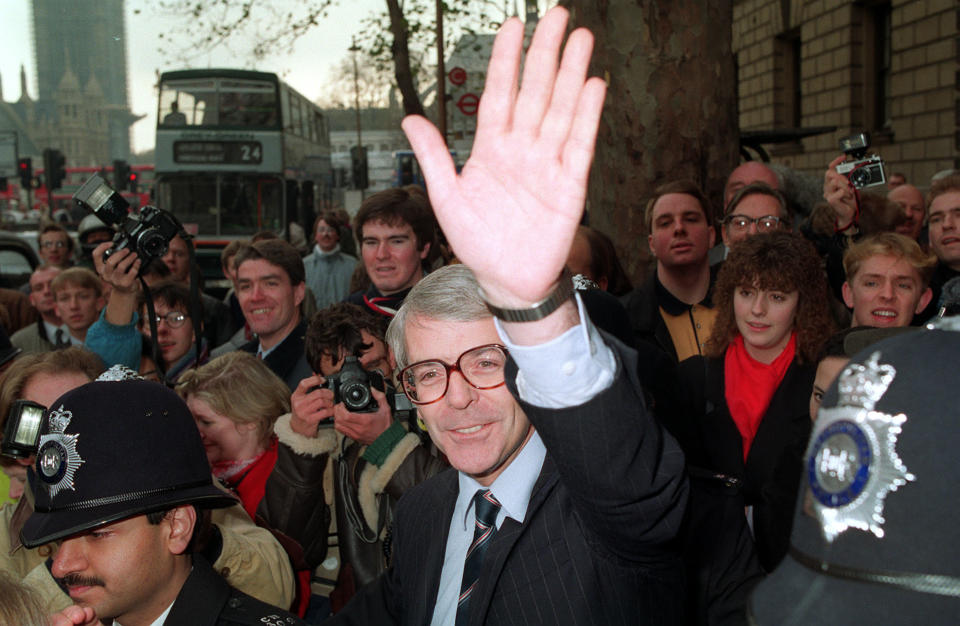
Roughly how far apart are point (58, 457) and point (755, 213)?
3.71 meters

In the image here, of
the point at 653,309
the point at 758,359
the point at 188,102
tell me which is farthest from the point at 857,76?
→ the point at 758,359

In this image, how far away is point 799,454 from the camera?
2910mm

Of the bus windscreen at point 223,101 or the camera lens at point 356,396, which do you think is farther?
the bus windscreen at point 223,101

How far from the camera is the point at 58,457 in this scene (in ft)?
7.29

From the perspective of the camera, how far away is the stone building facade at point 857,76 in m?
13.8

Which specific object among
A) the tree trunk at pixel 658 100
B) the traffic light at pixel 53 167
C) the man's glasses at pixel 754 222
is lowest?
the man's glasses at pixel 754 222

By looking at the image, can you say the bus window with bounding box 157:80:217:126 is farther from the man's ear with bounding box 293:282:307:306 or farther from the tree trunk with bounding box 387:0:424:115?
the man's ear with bounding box 293:282:307:306

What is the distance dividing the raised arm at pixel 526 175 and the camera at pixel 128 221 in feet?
10.5

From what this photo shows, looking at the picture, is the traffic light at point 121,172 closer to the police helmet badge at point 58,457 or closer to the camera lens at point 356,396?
the camera lens at point 356,396

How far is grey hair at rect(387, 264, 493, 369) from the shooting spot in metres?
2.11

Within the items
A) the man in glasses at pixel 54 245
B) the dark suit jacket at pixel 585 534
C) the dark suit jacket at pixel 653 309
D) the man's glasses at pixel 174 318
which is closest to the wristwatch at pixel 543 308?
the dark suit jacket at pixel 585 534

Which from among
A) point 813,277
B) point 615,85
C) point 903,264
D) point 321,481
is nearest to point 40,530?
point 321,481

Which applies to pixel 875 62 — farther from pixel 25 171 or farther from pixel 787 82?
pixel 25 171

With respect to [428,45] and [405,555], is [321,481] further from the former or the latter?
[428,45]
